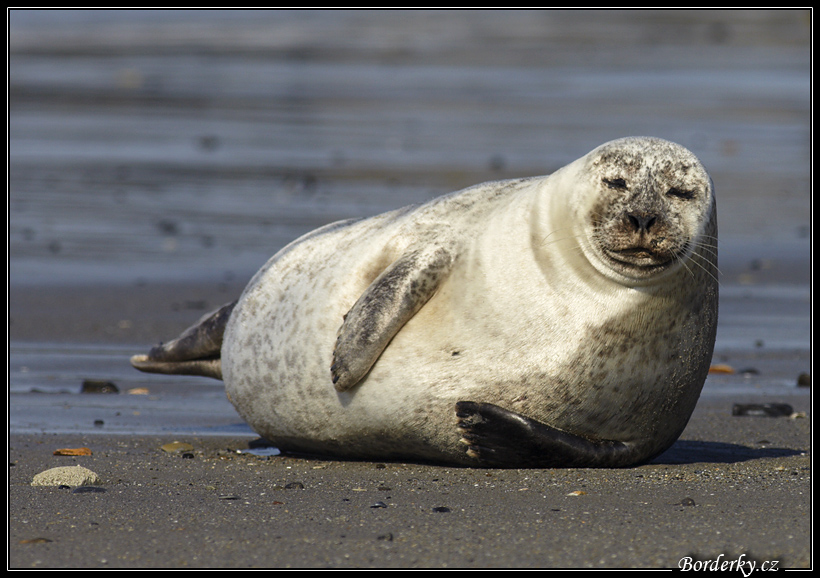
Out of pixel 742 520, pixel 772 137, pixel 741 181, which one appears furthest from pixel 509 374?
pixel 772 137

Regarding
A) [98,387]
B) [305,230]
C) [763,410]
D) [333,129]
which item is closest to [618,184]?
[763,410]

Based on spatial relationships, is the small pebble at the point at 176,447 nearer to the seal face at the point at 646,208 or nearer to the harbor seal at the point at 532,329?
the harbor seal at the point at 532,329

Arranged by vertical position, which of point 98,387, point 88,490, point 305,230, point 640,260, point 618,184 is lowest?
point 98,387

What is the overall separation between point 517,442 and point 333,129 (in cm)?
1420

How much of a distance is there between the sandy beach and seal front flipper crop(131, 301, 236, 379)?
0.20 m

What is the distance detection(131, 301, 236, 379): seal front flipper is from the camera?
648 centimetres

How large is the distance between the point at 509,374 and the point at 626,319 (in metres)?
0.49

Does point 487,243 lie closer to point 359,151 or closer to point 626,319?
point 626,319

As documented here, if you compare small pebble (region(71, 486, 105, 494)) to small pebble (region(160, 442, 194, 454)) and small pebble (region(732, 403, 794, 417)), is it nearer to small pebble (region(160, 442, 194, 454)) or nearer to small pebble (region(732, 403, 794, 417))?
small pebble (region(160, 442, 194, 454))

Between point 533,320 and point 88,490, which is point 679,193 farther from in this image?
point 88,490

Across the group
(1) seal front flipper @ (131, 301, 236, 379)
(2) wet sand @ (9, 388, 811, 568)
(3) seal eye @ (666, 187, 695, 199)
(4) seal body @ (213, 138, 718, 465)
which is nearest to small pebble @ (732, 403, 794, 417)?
(2) wet sand @ (9, 388, 811, 568)

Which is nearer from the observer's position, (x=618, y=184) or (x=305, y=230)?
(x=618, y=184)

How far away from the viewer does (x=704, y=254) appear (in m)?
5.05

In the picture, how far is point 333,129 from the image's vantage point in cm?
1880
